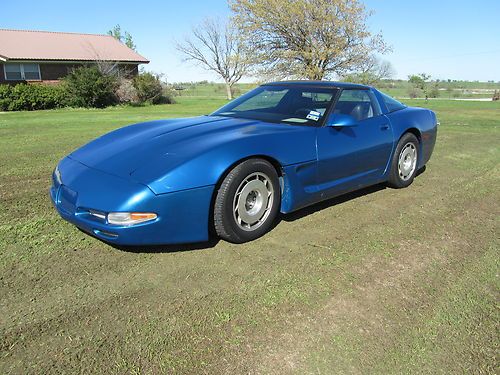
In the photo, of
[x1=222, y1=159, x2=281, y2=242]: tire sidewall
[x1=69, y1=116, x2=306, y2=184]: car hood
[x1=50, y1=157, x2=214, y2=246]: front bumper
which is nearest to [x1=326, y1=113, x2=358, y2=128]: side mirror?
[x1=69, y1=116, x2=306, y2=184]: car hood

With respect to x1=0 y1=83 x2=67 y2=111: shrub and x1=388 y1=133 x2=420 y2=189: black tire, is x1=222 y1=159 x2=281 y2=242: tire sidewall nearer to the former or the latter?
x1=388 y1=133 x2=420 y2=189: black tire

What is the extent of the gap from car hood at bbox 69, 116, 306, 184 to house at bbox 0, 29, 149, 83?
26.4 metres

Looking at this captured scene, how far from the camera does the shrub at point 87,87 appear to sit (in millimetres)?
24031

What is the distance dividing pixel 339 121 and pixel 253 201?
3.88 ft

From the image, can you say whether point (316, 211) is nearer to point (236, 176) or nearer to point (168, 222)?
point (236, 176)

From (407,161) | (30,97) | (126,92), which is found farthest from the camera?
(126,92)

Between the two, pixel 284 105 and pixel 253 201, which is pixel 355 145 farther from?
pixel 253 201

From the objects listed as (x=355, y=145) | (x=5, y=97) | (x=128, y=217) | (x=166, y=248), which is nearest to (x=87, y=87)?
(x=5, y=97)

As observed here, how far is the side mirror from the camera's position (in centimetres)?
370

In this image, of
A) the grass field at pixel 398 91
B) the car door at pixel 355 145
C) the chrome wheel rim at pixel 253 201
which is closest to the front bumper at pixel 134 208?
the chrome wheel rim at pixel 253 201

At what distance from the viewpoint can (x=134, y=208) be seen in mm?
2639

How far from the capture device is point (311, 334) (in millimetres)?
2143

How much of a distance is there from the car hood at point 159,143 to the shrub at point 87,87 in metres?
22.6

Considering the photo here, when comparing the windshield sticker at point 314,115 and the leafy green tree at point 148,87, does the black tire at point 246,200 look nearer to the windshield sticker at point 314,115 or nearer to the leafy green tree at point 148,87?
the windshield sticker at point 314,115
